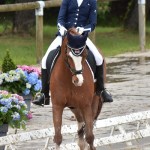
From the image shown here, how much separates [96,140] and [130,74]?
323 inches

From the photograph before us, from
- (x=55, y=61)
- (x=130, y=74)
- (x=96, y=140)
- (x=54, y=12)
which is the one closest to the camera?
(x=55, y=61)

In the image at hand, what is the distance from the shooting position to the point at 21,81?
11.5 metres

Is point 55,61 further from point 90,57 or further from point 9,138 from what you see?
point 9,138

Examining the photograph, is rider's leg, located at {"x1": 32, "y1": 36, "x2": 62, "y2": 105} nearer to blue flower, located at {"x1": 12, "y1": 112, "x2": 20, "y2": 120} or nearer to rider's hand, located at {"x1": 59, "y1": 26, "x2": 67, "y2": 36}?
rider's hand, located at {"x1": 59, "y1": 26, "x2": 67, "y2": 36}

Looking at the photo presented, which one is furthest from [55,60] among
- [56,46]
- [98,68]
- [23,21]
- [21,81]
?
[23,21]

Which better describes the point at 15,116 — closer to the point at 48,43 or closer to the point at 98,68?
the point at 98,68

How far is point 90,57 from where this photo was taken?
9.16 meters

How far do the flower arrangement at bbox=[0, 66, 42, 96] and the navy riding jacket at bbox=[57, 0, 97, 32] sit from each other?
223cm

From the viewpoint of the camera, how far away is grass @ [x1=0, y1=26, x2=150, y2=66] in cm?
2206

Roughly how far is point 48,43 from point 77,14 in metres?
17.0

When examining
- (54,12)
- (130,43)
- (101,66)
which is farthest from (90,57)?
(54,12)


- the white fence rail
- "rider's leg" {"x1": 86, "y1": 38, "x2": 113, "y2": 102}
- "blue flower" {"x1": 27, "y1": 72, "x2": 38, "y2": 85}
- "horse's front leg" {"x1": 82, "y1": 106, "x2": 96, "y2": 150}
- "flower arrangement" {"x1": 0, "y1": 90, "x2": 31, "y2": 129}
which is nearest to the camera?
"horse's front leg" {"x1": 82, "y1": 106, "x2": 96, "y2": 150}

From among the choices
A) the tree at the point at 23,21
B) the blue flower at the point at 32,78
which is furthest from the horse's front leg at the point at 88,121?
the tree at the point at 23,21

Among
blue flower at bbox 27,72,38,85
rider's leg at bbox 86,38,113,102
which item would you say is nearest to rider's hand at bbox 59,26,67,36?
rider's leg at bbox 86,38,113,102
